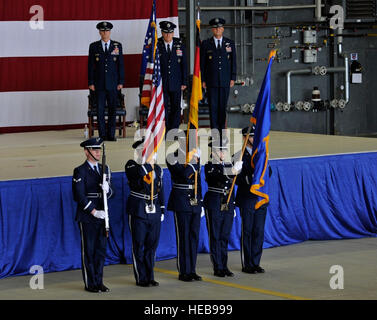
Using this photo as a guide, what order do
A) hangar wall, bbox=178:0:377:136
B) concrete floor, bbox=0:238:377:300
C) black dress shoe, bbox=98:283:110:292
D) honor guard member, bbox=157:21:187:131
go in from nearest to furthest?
concrete floor, bbox=0:238:377:300 → black dress shoe, bbox=98:283:110:292 → honor guard member, bbox=157:21:187:131 → hangar wall, bbox=178:0:377:136

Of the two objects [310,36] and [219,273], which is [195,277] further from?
[310,36]

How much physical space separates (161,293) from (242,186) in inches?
63.8

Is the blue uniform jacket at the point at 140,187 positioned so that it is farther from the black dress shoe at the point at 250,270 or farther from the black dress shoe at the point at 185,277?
the black dress shoe at the point at 250,270

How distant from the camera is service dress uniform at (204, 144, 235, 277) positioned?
8102 millimetres

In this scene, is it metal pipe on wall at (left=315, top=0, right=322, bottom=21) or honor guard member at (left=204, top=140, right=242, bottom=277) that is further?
metal pipe on wall at (left=315, top=0, right=322, bottom=21)

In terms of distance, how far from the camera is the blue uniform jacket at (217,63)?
36.3 ft

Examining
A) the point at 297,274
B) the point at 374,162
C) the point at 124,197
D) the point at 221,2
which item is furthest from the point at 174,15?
the point at 297,274

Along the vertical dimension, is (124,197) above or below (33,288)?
above

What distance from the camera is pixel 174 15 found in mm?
14352

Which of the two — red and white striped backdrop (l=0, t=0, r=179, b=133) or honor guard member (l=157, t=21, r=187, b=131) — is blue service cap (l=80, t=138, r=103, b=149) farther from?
red and white striped backdrop (l=0, t=0, r=179, b=133)

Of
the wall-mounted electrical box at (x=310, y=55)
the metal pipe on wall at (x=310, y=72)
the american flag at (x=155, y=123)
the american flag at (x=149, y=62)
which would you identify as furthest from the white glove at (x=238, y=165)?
the wall-mounted electrical box at (x=310, y=55)

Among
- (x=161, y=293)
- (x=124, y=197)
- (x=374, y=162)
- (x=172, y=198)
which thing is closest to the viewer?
(x=161, y=293)

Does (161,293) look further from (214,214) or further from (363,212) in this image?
(363,212)

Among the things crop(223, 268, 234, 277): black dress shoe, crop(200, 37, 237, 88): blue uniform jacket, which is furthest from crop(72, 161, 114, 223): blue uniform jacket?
crop(200, 37, 237, 88): blue uniform jacket
